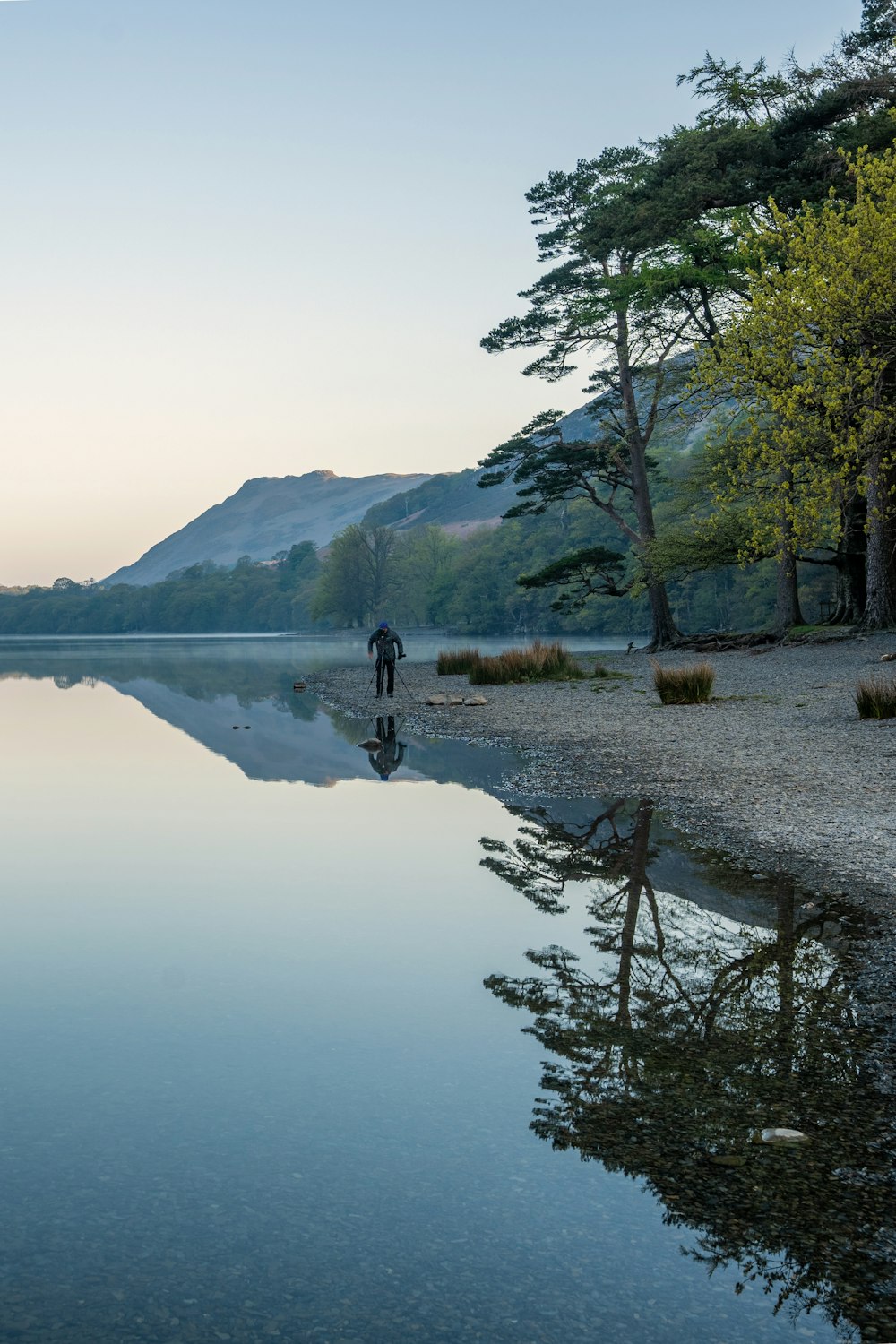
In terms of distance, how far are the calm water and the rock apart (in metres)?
0.06

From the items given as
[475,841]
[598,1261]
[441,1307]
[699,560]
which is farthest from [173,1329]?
[699,560]

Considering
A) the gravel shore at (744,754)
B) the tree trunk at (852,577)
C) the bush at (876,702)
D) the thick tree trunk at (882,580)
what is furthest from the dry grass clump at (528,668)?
the bush at (876,702)

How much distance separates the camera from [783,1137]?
13.7ft

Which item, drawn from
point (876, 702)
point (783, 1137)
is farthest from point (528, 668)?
point (783, 1137)

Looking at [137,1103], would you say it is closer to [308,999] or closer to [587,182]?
[308,999]

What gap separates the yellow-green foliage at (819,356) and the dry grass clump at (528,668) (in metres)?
12.2

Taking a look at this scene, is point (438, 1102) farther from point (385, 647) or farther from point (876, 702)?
point (385, 647)

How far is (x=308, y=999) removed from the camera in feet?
19.6

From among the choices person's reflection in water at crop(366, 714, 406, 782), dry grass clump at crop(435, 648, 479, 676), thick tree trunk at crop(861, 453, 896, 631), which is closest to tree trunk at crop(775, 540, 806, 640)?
thick tree trunk at crop(861, 453, 896, 631)

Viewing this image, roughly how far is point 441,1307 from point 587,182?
4434cm

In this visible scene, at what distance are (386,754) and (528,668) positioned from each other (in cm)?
1399

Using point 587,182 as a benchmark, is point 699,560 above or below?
below

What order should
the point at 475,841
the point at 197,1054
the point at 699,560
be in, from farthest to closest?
the point at 699,560 < the point at 475,841 < the point at 197,1054

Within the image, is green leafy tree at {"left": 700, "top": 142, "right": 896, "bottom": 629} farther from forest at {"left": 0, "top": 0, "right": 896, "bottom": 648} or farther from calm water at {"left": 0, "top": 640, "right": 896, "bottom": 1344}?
calm water at {"left": 0, "top": 640, "right": 896, "bottom": 1344}
